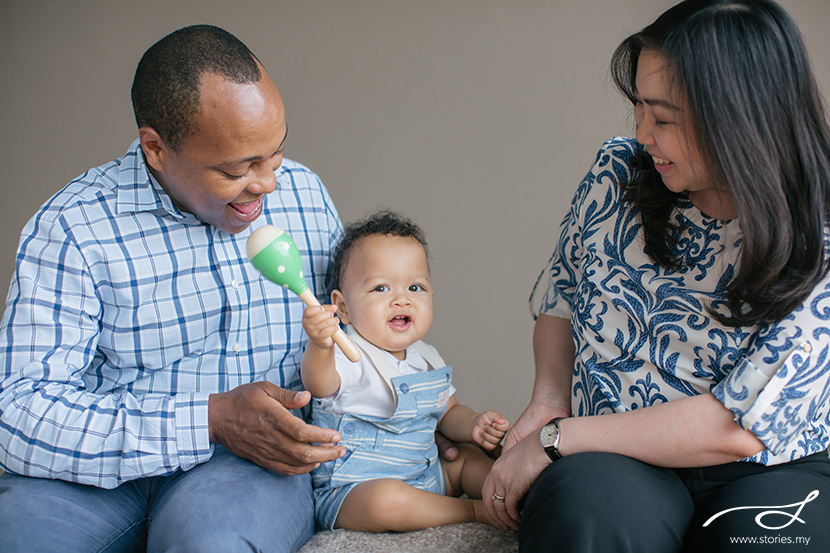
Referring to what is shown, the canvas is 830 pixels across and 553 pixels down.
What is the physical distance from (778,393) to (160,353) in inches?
44.7

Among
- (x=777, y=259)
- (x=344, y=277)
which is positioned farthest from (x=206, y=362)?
(x=777, y=259)

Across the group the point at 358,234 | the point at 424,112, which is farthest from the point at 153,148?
the point at 424,112

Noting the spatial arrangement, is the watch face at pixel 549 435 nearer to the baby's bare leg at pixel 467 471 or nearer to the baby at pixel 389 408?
the baby at pixel 389 408

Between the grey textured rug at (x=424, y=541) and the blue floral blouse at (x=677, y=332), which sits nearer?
the blue floral blouse at (x=677, y=332)

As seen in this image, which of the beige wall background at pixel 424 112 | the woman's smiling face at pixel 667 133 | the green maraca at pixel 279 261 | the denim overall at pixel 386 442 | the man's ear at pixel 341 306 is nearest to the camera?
the woman's smiling face at pixel 667 133

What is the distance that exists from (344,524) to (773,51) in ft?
3.83

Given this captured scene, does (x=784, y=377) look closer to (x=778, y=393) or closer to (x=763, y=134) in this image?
(x=778, y=393)

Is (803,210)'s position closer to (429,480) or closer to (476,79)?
(429,480)

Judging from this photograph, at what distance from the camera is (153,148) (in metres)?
1.46

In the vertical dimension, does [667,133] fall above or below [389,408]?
above

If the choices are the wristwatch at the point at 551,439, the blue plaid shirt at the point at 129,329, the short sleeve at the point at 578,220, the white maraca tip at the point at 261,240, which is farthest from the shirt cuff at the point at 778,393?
the blue plaid shirt at the point at 129,329

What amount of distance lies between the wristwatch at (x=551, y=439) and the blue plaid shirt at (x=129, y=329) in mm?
598

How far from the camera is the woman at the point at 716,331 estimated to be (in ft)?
3.73

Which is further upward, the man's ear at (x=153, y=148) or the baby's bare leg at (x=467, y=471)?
the man's ear at (x=153, y=148)
